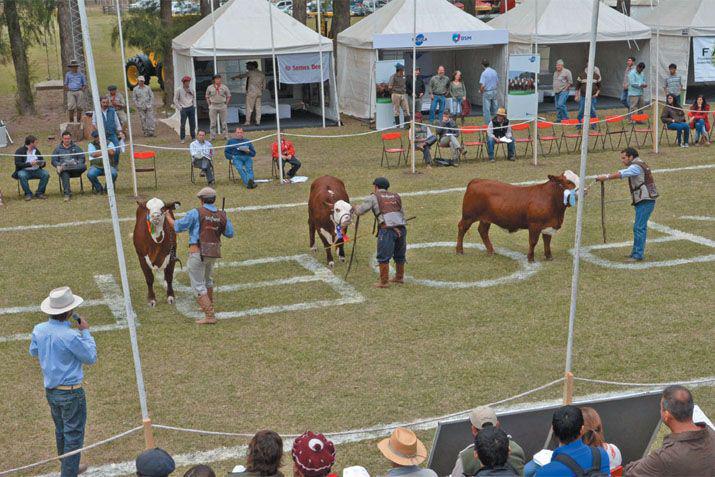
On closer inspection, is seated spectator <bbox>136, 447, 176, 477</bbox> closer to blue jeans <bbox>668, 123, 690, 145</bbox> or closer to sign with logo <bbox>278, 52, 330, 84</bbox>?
blue jeans <bbox>668, 123, 690, 145</bbox>

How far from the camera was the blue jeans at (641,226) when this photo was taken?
1491 cm

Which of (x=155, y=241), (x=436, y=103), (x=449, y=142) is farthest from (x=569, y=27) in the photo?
(x=155, y=241)

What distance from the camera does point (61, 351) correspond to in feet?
27.3

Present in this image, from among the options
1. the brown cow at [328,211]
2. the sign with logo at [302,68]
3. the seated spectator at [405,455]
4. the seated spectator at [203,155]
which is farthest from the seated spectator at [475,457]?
the sign with logo at [302,68]

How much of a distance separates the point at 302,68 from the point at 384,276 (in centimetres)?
1533

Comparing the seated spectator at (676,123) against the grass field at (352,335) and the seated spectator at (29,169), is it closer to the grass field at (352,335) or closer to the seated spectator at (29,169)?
the grass field at (352,335)

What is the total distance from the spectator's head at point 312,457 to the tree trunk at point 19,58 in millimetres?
27229

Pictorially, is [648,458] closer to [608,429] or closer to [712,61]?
[608,429]

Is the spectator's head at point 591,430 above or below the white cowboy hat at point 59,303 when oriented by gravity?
below

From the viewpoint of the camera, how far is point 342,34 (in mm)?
30922

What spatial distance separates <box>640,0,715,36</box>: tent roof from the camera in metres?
30.0

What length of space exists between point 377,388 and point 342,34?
71.9ft

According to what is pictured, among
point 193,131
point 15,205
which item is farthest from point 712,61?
point 15,205

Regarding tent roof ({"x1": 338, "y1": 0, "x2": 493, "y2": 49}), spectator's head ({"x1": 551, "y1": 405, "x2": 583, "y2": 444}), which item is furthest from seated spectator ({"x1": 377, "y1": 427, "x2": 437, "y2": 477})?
tent roof ({"x1": 338, "y1": 0, "x2": 493, "y2": 49})
